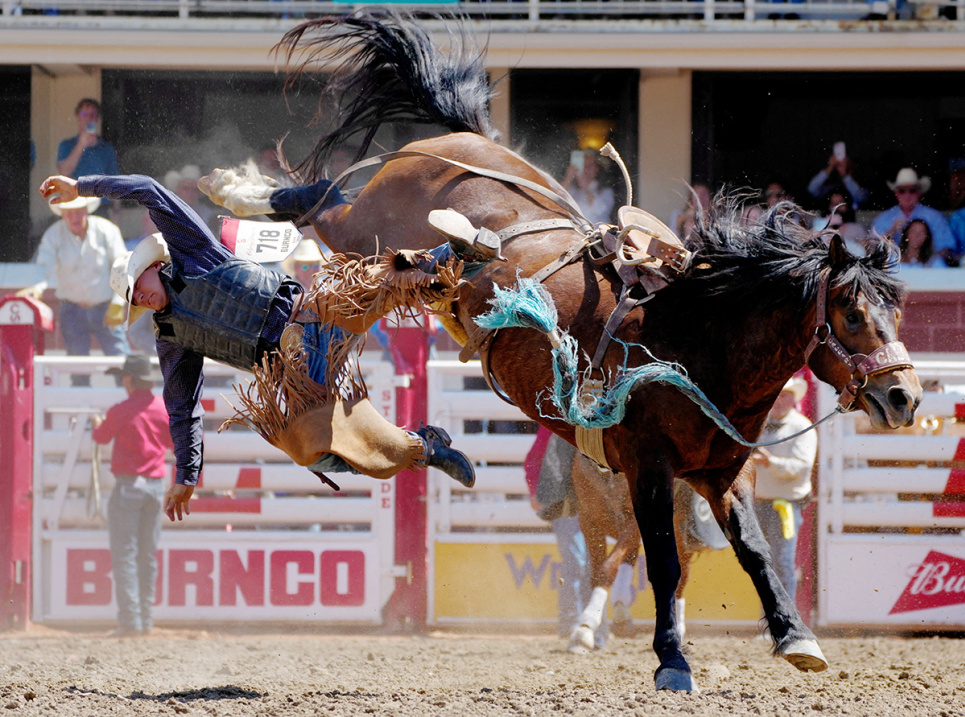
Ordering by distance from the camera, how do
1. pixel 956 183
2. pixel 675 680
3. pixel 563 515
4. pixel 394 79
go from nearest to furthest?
pixel 675 680 → pixel 394 79 → pixel 563 515 → pixel 956 183

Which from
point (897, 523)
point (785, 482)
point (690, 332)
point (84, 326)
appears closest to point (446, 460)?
point (690, 332)

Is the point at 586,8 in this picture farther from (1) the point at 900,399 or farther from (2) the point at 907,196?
(1) the point at 900,399

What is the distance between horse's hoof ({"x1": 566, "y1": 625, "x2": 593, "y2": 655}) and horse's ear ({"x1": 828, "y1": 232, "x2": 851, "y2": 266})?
247cm

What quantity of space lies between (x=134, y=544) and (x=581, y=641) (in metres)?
2.48

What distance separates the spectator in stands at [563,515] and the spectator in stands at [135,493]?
2.04m

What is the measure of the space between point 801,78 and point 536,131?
2.29 metres

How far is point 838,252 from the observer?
3.62 metres

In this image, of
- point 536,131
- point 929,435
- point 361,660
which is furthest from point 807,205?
point 361,660

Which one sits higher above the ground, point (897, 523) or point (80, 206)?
point (80, 206)

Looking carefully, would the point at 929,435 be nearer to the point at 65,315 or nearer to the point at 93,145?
the point at 65,315

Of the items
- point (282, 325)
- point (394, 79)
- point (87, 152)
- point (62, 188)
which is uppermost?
point (87, 152)

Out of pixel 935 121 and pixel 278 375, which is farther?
pixel 935 121

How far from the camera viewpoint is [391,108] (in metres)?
5.04

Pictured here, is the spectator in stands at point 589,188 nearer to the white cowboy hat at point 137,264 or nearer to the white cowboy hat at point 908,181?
the white cowboy hat at point 908,181
